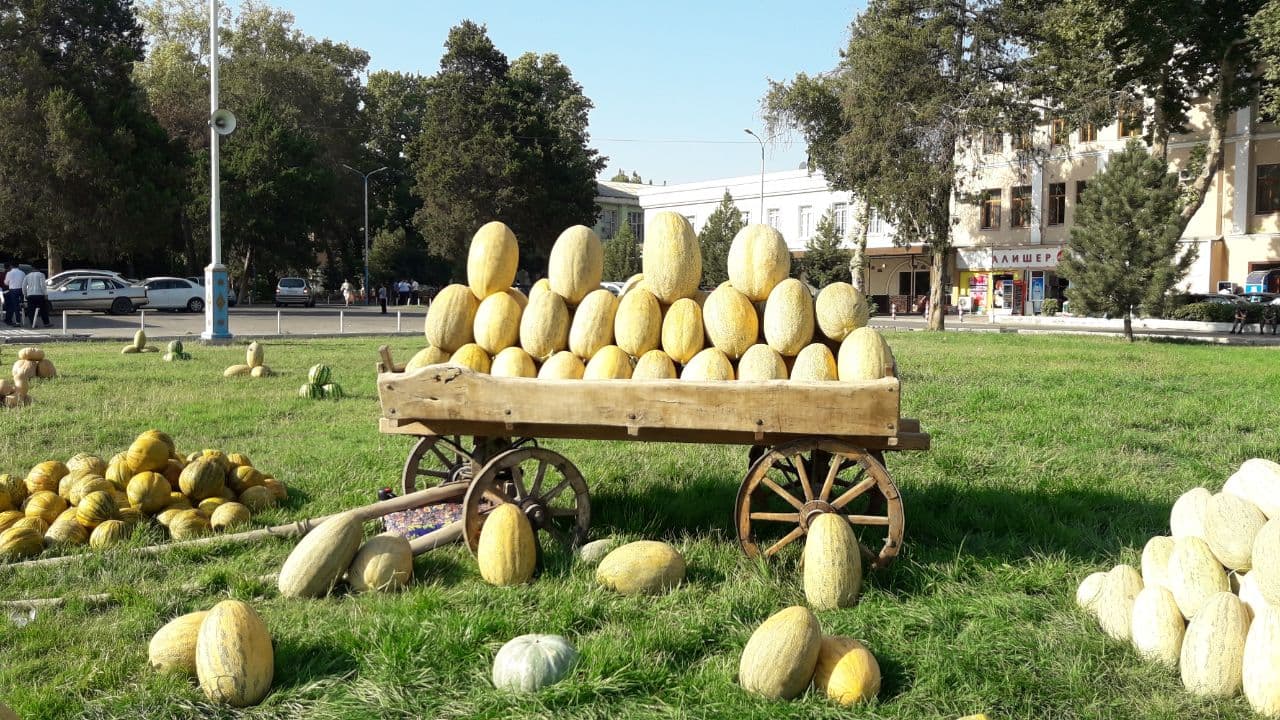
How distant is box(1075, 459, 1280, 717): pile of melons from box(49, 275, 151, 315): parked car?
36724 mm

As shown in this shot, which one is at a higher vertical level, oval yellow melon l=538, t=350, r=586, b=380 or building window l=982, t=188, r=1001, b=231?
building window l=982, t=188, r=1001, b=231

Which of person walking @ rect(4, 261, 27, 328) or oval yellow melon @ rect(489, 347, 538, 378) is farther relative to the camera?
person walking @ rect(4, 261, 27, 328)

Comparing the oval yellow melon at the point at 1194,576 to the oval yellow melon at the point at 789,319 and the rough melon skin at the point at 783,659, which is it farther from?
the oval yellow melon at the point at 789,319

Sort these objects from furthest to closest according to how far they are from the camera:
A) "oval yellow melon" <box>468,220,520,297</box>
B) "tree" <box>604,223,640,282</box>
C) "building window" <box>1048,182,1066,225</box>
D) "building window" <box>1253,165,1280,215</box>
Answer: "tree" <box>604,223,640,282</box> → "building window" <box>1048,182,1066,225</box> → "building window" <box>1253,165,1280,215</box> → "oval yellow melon" <box>468,220,520,297</box>

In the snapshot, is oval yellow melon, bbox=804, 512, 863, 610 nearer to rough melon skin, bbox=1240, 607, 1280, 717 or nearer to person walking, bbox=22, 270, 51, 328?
rough melon skin, bbox=1240, 607, 1280, 717

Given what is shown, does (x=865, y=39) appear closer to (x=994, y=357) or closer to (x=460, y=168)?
(x=994, y=357)

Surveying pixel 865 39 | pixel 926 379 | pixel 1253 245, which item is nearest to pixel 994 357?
pixel 926 379

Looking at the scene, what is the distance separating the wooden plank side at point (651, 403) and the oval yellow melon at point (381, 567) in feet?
2.40

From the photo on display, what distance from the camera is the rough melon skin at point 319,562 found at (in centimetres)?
438

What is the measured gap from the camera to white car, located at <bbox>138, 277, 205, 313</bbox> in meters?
36.3

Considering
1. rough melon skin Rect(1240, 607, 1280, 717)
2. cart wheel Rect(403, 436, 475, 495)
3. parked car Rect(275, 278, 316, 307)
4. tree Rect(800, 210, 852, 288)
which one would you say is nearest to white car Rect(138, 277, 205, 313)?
parked car Rect(275, 278, 316, 307)

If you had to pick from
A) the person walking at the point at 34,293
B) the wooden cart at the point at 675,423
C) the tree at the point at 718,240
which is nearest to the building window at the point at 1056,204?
the tree at the point at 718,240

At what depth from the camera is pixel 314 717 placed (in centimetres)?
332

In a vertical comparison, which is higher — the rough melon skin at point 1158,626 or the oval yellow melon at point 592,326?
the oval yellow melon at point 592,326
